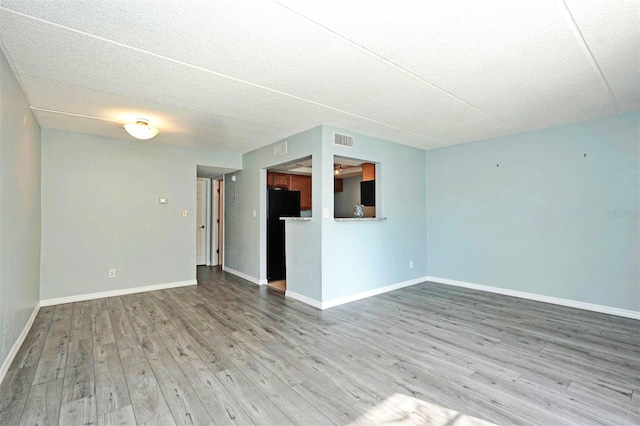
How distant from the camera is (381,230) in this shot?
459 cm

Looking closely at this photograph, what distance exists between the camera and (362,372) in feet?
7.45

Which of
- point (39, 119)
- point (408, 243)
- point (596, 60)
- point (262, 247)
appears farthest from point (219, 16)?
point (408, 243)

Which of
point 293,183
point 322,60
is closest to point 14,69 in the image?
point 322,60

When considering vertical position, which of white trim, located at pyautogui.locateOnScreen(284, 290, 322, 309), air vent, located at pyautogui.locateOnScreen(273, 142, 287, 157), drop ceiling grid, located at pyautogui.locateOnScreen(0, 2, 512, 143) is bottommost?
white trim, located at pyautogui.locateOnScreen(284, 290, 322, 309)

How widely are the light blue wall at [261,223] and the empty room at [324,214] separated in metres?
0.05

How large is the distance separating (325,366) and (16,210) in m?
3.07

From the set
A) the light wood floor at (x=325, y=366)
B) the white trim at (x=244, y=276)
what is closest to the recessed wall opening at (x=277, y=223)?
the white trim at (x=244, y=276)

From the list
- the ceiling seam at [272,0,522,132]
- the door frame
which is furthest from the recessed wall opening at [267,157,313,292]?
the ceiling seam at [272,0,522,132]

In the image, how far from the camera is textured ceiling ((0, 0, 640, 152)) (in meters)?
1.75

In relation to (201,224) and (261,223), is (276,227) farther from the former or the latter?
(201,224)

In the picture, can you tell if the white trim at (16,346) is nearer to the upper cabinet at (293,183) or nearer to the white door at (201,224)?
the white door at (201,224)

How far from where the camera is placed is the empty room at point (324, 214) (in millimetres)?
1859

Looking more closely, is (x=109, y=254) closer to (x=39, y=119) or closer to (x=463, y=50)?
(x=39, y=119)

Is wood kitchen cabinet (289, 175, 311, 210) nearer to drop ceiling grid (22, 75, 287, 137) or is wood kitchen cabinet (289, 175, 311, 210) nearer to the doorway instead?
the doorway
